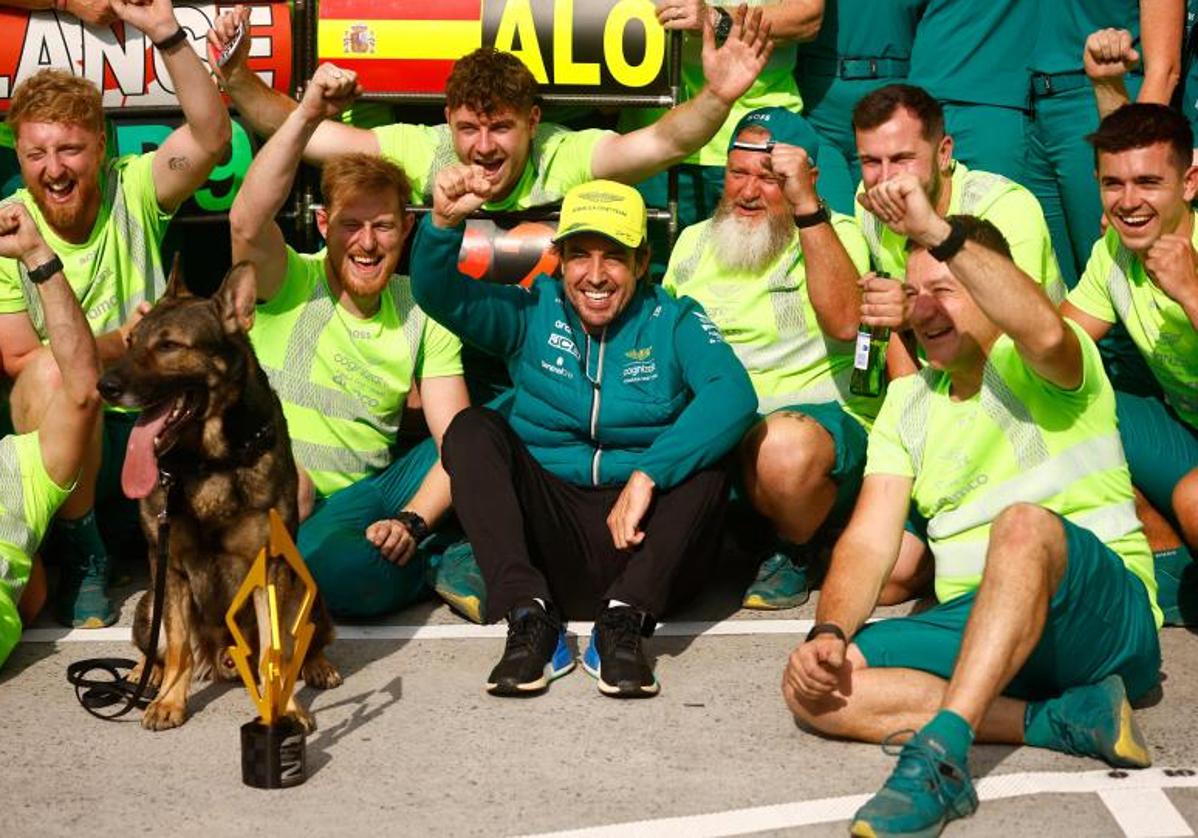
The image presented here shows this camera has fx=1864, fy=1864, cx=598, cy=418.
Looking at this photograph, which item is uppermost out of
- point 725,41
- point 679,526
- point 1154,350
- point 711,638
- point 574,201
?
point 725,41

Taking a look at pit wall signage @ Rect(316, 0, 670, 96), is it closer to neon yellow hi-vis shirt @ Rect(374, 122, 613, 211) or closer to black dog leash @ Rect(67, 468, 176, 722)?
neon yellow hi-vis shirt @ Rect(374, 122, 613, 211)

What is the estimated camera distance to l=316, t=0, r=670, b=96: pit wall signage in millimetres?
7434

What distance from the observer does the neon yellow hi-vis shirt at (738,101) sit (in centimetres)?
766

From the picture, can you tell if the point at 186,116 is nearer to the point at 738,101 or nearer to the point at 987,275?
A: the point at 738,101

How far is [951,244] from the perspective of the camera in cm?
487

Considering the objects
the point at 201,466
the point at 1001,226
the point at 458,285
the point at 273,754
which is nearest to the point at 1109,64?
the point at 1001,226

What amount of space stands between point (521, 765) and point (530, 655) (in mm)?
600

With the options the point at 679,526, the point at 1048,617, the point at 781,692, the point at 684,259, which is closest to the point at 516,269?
the point at 684,259

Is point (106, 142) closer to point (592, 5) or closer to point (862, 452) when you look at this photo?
point (592, 5)

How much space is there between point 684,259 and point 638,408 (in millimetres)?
910

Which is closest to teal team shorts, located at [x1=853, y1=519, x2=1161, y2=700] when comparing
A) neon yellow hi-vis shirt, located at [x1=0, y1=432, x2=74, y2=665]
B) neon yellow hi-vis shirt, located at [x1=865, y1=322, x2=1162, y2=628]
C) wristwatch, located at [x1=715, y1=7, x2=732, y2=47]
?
neon yellow hi-vis shirt, located at [x1=865, y1=322, x2=1162, y2=628]

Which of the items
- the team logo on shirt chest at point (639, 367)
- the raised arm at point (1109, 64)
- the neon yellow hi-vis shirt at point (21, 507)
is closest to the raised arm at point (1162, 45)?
the raised arm at point (1109, 64)

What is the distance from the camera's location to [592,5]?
7.42 m

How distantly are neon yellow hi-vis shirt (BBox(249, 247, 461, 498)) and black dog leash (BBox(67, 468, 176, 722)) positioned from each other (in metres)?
1.26
